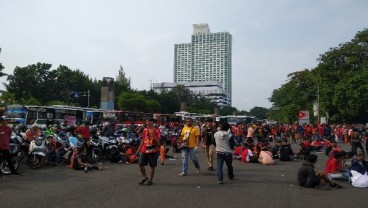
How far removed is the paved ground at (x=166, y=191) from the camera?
312 inches

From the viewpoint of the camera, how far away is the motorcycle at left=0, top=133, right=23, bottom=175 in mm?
11832

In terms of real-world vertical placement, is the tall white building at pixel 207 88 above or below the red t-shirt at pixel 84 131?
above

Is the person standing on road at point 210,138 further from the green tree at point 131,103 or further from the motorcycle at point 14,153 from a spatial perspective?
the green tree at point 131,103

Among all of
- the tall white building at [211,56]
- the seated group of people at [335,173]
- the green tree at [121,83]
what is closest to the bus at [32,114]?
the seated group of people at [335,173]

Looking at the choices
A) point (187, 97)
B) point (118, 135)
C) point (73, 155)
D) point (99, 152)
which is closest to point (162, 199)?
point (73, 155)

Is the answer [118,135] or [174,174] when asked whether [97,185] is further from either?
[118,135]

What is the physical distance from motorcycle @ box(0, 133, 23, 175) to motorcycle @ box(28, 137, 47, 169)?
17.6 inches

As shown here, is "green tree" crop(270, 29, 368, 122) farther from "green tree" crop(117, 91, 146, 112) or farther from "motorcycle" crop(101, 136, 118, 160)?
"motorcycle" crop(101, 136, 118, 160)

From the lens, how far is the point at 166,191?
9.20 metres

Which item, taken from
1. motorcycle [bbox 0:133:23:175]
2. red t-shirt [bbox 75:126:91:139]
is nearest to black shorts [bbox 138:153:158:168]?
motorcycle [bbox 0:133:23:175]

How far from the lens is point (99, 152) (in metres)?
15.7

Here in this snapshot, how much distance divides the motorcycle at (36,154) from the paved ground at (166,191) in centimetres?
61

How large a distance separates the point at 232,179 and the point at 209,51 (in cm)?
18347

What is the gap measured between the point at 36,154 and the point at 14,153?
0.79m
